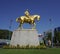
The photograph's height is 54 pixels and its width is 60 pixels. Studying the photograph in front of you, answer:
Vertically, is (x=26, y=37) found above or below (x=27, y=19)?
below

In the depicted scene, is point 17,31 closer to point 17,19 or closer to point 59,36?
point 17,19

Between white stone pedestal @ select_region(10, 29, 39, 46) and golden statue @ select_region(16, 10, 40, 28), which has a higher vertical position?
golden statue @ select_region(16, 10, 40, 28)

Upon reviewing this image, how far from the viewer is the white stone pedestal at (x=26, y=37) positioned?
127 feet

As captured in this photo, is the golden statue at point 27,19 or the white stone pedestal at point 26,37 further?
the golden statue at point 27,19

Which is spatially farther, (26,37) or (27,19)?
(27,19)

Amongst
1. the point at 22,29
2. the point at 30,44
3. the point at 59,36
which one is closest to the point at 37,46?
the point at 30,44

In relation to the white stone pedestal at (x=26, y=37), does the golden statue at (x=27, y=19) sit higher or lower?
higher

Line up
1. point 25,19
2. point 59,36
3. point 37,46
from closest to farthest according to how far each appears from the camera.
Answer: point 37,46 → point 25,19 → point 59,36

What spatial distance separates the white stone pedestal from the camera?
38656 millimetres

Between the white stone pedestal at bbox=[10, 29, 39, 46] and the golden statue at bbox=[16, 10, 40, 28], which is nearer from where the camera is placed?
the white stone pedestal at bbox=[10, 29, 39, 46]

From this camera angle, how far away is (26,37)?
128 feet

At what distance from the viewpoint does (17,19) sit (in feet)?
133

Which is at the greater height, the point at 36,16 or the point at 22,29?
the point at 36,16

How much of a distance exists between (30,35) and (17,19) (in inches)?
163
